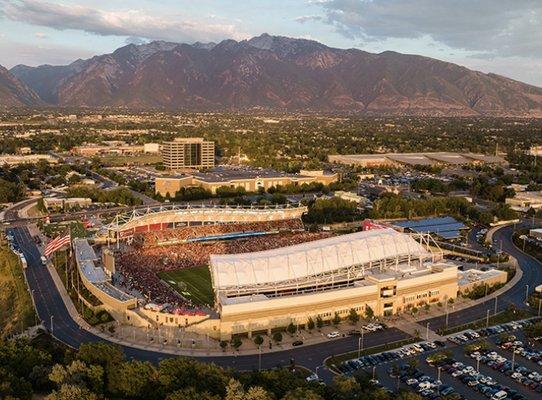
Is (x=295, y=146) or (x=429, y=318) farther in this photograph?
(x=295, y=146)

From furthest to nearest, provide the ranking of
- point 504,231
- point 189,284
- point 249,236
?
point 504,231 → point 249,236 → point 189,284

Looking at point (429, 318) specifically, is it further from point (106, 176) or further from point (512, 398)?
point (106, 176)

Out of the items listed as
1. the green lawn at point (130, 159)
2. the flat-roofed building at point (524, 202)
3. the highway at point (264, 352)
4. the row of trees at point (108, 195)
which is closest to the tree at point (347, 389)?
the highway at point (264, 352)

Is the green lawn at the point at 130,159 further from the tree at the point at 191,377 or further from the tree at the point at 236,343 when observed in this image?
the tree at the point at 191,377

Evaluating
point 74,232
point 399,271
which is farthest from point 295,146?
point 399,271

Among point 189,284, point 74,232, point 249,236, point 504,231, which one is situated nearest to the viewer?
point 189,284

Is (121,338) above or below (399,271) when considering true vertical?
below
